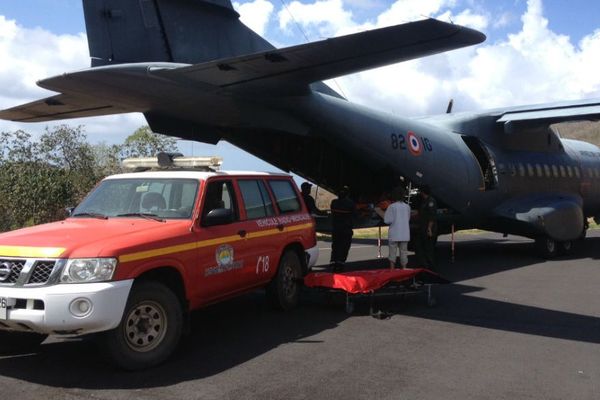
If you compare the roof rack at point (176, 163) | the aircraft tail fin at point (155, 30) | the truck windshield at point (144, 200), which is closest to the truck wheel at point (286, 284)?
the roof rack at point (176, 163)

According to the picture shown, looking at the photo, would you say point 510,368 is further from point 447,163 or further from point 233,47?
point 447,163

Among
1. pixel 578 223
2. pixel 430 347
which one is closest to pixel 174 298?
pixel 430 347

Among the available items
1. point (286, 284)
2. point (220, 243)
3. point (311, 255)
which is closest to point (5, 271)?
point (220, 243)

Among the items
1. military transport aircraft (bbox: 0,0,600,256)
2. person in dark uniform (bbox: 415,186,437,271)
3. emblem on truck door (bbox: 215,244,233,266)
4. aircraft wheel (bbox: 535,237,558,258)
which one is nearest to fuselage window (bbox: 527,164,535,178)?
military transport aircraft (bbox: 0,0,600,256)

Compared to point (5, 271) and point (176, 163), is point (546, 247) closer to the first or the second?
point (176, 163)

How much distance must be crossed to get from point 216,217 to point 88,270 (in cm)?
156

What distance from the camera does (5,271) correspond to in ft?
16.8

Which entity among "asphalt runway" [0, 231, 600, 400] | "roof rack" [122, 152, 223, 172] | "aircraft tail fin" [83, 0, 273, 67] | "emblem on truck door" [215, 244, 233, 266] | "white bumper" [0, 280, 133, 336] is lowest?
"asphalt runway" [0, 231, 600, 400]

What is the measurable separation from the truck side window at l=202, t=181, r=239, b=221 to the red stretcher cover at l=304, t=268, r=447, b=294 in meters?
1.76

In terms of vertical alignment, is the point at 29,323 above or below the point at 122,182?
below

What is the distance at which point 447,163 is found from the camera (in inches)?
529

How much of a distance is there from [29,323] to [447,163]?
1059 centimetres

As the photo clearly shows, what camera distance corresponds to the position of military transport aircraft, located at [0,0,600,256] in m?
7.45

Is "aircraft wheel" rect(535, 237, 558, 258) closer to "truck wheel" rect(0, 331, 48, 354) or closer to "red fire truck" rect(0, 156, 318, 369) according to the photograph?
"red fire truck" rect(0, 156, 318, 369)
